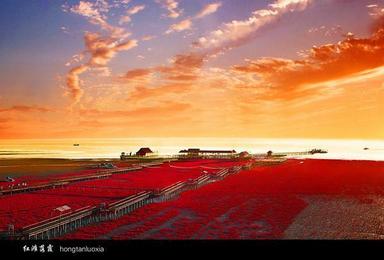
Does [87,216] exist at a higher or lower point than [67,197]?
lower

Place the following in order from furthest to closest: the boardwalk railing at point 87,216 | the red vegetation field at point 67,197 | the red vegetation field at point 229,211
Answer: the red vegetation field at point 67,197, the red vegetation field at point 229,211, the boardwalk railing at point 87,216

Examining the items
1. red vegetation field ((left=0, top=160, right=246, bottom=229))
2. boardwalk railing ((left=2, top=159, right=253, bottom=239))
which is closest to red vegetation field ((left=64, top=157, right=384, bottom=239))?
boardwalk railing ((left=2, top=159, right=253, bottom=239))

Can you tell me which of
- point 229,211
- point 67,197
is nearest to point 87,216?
point 67,197

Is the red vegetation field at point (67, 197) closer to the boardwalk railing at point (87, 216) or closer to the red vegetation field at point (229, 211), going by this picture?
the boardwalk railing at point (87, 216)

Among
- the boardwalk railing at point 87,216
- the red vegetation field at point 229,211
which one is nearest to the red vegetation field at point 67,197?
the boardwalk railing at point 87,216

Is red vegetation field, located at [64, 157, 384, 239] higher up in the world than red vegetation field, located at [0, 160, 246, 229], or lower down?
lower down

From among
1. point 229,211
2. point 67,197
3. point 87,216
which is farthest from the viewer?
point 67,197

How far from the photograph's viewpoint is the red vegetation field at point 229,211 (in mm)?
18594

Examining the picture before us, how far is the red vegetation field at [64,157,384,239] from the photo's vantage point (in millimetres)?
18594

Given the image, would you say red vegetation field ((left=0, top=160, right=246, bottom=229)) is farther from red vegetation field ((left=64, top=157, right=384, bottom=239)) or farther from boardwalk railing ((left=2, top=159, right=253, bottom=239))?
red vegetation field ((left=64, top=157, right=384, bottom=239))

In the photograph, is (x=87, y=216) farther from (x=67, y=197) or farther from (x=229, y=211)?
(x=229, y=211)

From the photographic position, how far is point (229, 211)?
23797 mm
